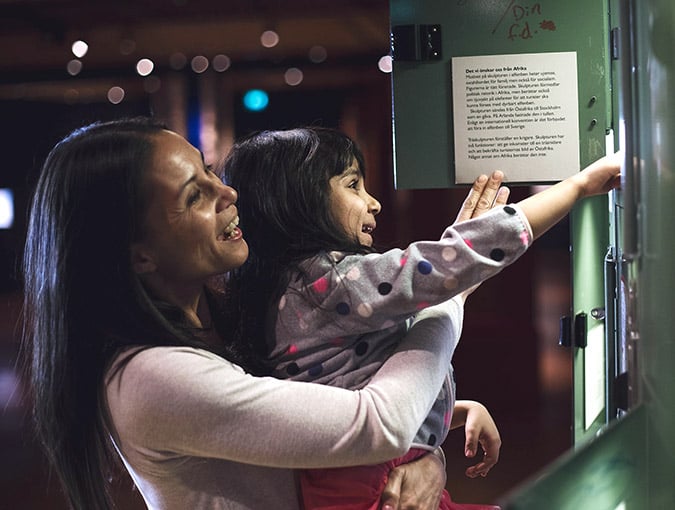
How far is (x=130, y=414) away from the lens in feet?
4.26

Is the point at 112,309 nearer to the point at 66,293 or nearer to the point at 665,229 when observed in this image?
the point at 66,293

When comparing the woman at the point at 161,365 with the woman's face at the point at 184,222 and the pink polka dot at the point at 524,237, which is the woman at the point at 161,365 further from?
the pink polka dot at the point at 524,237

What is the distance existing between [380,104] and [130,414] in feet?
16.6

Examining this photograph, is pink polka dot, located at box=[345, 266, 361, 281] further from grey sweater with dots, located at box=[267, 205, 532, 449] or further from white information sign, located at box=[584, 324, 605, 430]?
white information sign, located at box=[584, 324, 605, 430]

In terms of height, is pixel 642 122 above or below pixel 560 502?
above

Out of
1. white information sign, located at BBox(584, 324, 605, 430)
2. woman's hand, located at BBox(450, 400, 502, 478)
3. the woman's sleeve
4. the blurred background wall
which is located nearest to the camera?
the woman's sleeve

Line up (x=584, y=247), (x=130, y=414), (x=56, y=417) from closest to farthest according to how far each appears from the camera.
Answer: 1. (x=130, y=414)
2. (x=56, y=417)
3. (x=584, y=247)

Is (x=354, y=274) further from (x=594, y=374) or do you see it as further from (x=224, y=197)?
(x=594, y=374)

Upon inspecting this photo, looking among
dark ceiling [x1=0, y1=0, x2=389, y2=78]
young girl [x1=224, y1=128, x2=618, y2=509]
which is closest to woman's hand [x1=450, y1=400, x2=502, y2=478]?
young girl [x1=224, y1=128, x2=618, y2=509]

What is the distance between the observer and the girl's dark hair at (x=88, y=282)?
1.36 metres

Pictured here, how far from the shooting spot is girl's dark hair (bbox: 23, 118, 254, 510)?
136 cm

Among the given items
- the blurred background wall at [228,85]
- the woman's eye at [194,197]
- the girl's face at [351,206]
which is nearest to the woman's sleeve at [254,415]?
the woman's eye at [194,197]

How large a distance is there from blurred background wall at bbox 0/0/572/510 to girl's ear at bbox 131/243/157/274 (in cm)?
435

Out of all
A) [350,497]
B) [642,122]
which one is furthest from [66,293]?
[642,122]
